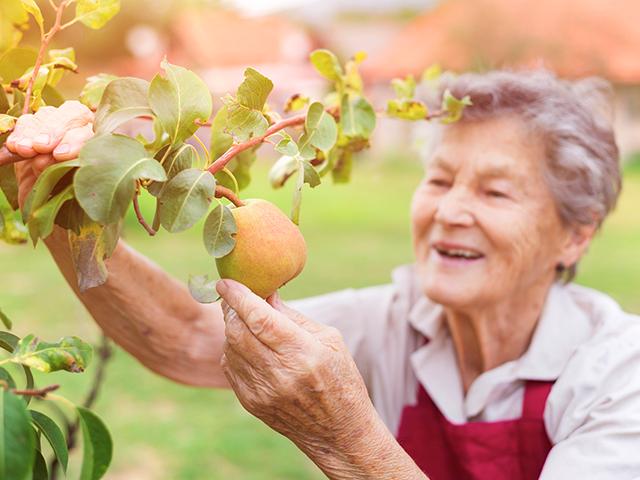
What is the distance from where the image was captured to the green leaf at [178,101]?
3.38 ft

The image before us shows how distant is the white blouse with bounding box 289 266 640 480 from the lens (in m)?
1.61

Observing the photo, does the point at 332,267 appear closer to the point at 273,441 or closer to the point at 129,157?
the point at 273,441

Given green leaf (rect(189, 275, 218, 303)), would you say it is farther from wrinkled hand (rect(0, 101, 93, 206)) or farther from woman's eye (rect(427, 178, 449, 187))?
woman's eye (rect(427, 178, 449, 187))

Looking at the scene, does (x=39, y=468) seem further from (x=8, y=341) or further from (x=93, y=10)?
(x=93, y=10)

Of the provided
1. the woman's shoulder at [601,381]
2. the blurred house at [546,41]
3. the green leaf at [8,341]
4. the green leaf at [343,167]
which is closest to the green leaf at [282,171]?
the green leaf at [343,167]

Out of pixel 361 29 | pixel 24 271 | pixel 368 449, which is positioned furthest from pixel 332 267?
pixel 361 29

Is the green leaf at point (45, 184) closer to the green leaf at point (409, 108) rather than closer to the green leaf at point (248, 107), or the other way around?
the green leaf at point (248, 107)

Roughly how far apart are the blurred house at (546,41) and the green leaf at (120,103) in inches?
678

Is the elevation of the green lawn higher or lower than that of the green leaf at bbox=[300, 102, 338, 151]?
lower

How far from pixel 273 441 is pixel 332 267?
13.6ft

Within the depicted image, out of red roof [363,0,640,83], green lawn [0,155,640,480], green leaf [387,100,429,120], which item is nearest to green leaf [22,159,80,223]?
green leaf [387,100,429,120]

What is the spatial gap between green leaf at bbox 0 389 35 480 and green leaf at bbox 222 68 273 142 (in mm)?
455

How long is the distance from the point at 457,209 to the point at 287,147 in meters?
0.93

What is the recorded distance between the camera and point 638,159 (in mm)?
18688
